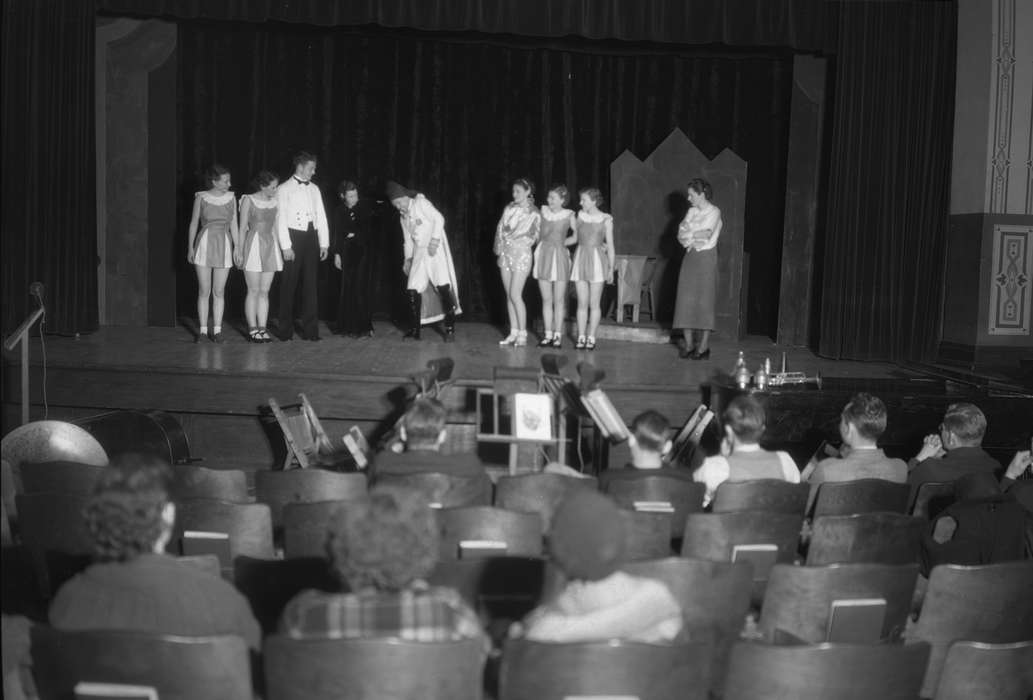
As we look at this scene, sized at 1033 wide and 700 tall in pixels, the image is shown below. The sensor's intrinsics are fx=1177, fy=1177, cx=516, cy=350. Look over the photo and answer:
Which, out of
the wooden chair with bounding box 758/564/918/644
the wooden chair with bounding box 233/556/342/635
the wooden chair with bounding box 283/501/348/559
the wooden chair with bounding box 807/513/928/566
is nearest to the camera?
the wooden chair with bounding box 758/564/918/644

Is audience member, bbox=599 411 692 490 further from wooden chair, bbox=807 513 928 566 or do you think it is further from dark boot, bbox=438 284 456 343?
dark boot, bbox=438 284 456 343

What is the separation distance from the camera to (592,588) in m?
2.56

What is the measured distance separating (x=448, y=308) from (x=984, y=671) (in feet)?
21.1

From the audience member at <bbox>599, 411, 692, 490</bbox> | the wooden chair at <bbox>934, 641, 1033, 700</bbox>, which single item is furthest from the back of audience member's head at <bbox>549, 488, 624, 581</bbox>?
the audience member at <bbox>599, 411, 692, 490</bbox>

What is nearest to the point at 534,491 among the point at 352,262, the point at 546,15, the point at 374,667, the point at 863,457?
the point at 863,457

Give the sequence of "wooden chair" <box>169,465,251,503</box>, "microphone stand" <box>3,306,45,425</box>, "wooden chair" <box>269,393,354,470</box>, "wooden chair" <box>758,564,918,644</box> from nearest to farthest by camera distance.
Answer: "wooden chair" <box>758,564,918,644</box> < "wooden chair" <box>169,465,251,503</box> < "microphone stand" <box>3,306,45,425</box> < "wooden chair" <box>269,393,354,470</box>

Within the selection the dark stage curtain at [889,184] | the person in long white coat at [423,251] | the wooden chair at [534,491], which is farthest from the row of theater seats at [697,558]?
the dark stage curtain at [889,184]

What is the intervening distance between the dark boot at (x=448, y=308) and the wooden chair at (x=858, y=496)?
5009mm

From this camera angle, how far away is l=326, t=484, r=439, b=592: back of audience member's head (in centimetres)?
245

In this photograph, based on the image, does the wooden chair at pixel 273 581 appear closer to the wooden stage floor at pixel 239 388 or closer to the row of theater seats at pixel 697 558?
the row of theater seats at pixel 697 558

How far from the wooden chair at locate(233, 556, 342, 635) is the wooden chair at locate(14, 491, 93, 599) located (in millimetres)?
638

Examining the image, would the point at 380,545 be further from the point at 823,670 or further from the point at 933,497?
the point at 933,497

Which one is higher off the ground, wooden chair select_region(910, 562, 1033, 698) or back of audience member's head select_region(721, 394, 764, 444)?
back of audience member's head select_region(721, 394, 764, 444)

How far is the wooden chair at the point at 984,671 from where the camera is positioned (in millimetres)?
2924
